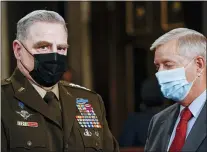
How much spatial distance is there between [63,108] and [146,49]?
177cm

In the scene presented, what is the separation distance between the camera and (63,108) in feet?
7.29

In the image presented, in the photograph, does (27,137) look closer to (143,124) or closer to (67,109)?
(67,109)

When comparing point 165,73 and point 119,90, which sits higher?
point 165,73

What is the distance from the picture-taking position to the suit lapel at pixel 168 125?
2529 millimetres

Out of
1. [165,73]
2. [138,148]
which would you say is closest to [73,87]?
[165,73]

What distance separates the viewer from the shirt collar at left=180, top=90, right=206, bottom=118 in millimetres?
2457

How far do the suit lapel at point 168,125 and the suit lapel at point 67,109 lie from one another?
0.56 metres

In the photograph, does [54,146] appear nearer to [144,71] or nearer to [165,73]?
[165,73]

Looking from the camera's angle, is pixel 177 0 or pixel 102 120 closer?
pixel 102 120

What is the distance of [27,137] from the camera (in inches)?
83.6

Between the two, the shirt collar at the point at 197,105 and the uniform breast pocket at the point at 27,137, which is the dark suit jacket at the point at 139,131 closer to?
the shirt collar at the point at 197,105

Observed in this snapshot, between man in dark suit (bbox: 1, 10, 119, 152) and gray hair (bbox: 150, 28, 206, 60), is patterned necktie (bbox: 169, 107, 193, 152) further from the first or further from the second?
man in dark suit (bbox: 1, 10, 119, 152)

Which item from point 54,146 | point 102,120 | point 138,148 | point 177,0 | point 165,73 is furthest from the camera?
point 177,0

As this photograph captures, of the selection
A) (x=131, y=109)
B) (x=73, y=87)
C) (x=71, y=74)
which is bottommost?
(x=131, y=109)
